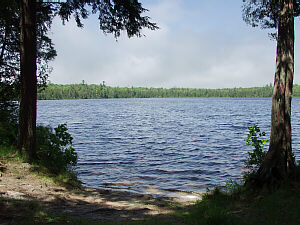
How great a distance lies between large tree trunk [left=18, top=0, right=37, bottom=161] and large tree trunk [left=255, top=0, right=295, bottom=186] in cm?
708

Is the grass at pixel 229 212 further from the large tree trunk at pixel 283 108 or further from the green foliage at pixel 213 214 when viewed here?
the large tree trunk at pixel 283 108

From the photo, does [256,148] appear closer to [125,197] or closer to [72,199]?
[125,197]

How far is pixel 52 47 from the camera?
15117 mm

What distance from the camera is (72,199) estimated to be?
21.4 feet

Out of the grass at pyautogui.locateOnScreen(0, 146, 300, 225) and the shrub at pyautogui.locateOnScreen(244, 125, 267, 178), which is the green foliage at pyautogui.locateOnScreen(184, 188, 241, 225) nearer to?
the grass at pyautogui.locateOnScreen(0, 146, 300, 225)

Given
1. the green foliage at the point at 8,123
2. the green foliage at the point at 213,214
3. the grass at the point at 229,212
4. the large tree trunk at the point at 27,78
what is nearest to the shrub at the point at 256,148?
the grass at the point at 229,212

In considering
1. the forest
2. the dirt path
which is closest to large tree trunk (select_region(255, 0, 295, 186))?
the forest

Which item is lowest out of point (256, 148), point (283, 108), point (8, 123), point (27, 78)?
point (256, 148)

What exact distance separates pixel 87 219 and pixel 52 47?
40.9ft

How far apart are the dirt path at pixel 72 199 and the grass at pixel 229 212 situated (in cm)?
45

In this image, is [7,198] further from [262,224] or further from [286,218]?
[286,218]

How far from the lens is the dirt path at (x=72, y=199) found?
5.57 metres

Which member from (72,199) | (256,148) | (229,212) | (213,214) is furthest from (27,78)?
(256,148)

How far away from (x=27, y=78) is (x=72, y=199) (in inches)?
170
